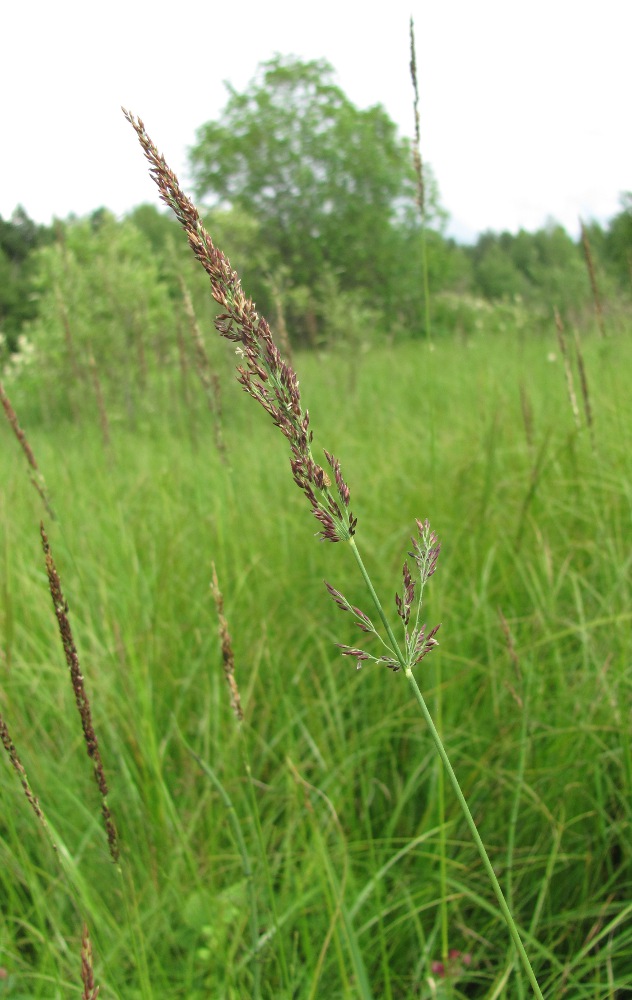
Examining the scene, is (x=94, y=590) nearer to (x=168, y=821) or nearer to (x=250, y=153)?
(x=168, y=821)

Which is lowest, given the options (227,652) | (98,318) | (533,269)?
(227,652)

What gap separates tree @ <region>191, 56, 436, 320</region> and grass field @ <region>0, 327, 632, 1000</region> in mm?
10018

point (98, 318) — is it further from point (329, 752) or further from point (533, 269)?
point (329, 752)

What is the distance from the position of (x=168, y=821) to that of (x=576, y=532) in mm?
1554

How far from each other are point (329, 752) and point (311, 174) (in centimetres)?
1271

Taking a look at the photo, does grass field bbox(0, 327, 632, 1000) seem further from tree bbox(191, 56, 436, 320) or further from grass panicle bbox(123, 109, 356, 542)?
tree bbox(191, 56, 436, 320)

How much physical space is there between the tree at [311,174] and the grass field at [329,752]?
1002 cm

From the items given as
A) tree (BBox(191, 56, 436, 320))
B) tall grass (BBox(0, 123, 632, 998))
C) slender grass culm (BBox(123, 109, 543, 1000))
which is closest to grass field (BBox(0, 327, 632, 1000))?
tall grass (BBox(0, 123, 632, 998))

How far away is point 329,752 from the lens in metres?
1.78

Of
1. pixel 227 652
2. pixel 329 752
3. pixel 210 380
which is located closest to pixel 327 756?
pixel 329 752

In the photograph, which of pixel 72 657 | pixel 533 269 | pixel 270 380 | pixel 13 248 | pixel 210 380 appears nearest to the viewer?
pixel 270 380

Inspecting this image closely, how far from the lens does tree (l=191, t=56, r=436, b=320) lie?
40.9 ft

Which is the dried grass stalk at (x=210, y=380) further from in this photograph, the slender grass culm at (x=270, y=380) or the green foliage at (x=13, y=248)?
the slender grass culm at (x=270, y=380)

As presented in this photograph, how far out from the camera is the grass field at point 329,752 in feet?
4.38
